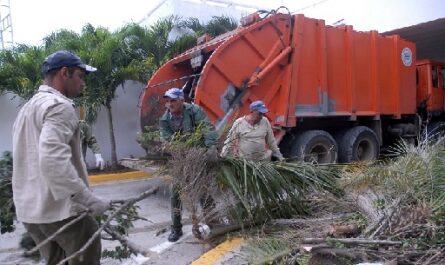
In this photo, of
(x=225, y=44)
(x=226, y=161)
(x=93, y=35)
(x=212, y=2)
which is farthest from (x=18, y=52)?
(x=226, y=161)

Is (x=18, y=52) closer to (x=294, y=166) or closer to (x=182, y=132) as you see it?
(x=182, y=132)

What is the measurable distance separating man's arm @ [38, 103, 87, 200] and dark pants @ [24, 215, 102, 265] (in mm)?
258

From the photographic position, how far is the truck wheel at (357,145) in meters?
7.92

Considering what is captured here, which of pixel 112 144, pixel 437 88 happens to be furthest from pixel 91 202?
pixel 437 88

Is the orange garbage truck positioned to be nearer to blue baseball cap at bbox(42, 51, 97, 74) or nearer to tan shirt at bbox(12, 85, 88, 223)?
blue baseball cap at bbox(42, 51, 97, 74)

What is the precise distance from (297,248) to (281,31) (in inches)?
189

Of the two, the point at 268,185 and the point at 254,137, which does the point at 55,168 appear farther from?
the point at 254,137

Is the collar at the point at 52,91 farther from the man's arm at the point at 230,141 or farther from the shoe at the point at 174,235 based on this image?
the shoe at the point at 174,235

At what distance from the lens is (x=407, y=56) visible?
9102 millimetres

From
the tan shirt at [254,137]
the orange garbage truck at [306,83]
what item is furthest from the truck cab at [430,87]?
the tan shirt at [254,137]

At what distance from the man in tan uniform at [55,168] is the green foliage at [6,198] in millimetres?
819

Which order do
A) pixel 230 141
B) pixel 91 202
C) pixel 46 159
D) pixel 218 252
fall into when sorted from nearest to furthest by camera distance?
pixel 46 159, pixel 91 202, pixel 218 252, pixel 230 141

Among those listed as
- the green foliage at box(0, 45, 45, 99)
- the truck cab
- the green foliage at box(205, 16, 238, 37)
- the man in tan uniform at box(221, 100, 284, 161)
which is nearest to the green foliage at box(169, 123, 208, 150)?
the man in tan uniform at box(221, 100, 284, 161)

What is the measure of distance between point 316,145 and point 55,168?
19.0 ft
